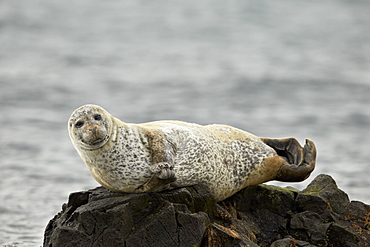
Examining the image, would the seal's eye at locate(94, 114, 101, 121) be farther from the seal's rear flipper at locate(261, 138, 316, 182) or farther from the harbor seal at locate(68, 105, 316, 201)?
the seal's rear flipper at locate(261, 138, 316, 182)

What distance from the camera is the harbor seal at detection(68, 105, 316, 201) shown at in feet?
42.7

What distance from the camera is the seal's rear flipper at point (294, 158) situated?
15.1 meters

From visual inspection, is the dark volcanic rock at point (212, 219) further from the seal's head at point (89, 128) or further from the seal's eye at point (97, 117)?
the seal's eye at point (97, 117)

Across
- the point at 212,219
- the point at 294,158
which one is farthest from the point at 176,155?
the point at 294,158

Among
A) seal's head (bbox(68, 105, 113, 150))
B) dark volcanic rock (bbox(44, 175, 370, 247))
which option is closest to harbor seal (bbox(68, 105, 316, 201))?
seal's head (bbox(68, 105, 113, 150))

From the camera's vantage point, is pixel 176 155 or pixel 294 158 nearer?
pixel 176 155

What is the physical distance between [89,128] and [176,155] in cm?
166

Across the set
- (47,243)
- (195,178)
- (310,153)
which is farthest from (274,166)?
(47,243)

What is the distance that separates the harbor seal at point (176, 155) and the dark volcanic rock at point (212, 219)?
0.78ft

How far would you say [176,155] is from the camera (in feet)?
44.9

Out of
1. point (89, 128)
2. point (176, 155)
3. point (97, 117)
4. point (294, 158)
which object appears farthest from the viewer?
point (294, 158)

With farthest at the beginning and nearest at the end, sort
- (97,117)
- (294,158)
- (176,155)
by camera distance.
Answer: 1. (294,158)
2. (176,155)
3. (97,117)

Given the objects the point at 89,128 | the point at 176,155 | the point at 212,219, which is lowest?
the point at 212,219

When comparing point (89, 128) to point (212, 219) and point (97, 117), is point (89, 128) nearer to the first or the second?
point (97, 117)
